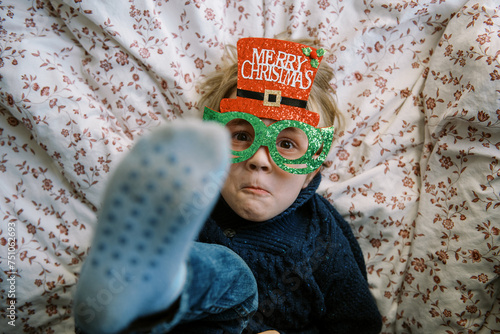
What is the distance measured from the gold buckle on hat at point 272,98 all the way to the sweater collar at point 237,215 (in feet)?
0.94

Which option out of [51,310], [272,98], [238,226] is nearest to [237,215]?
[238,226]

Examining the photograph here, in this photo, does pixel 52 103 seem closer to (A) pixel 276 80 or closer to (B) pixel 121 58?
(B) pixel 121 58

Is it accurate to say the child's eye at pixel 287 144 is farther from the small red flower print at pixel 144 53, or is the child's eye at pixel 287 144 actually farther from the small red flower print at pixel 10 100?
the small red flower print at pixel 10 100

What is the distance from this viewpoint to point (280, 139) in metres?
1.00

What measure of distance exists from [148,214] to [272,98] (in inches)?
21.9

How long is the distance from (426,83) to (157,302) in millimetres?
1134

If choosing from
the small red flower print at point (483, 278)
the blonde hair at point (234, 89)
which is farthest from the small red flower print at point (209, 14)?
the small red flower print at point (483, 278)

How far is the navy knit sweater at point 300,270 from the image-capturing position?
3.34ft

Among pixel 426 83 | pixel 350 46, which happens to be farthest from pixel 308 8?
pixel 426 83

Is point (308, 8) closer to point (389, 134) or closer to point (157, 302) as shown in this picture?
point (389, 134)

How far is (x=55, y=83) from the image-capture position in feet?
3.67

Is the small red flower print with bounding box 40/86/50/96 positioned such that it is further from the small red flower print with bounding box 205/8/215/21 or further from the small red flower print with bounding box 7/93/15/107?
the small red flower print with bounding box 205/8/215/21

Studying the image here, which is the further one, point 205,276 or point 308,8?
point 308,8

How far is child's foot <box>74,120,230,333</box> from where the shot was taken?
52 centimetres
